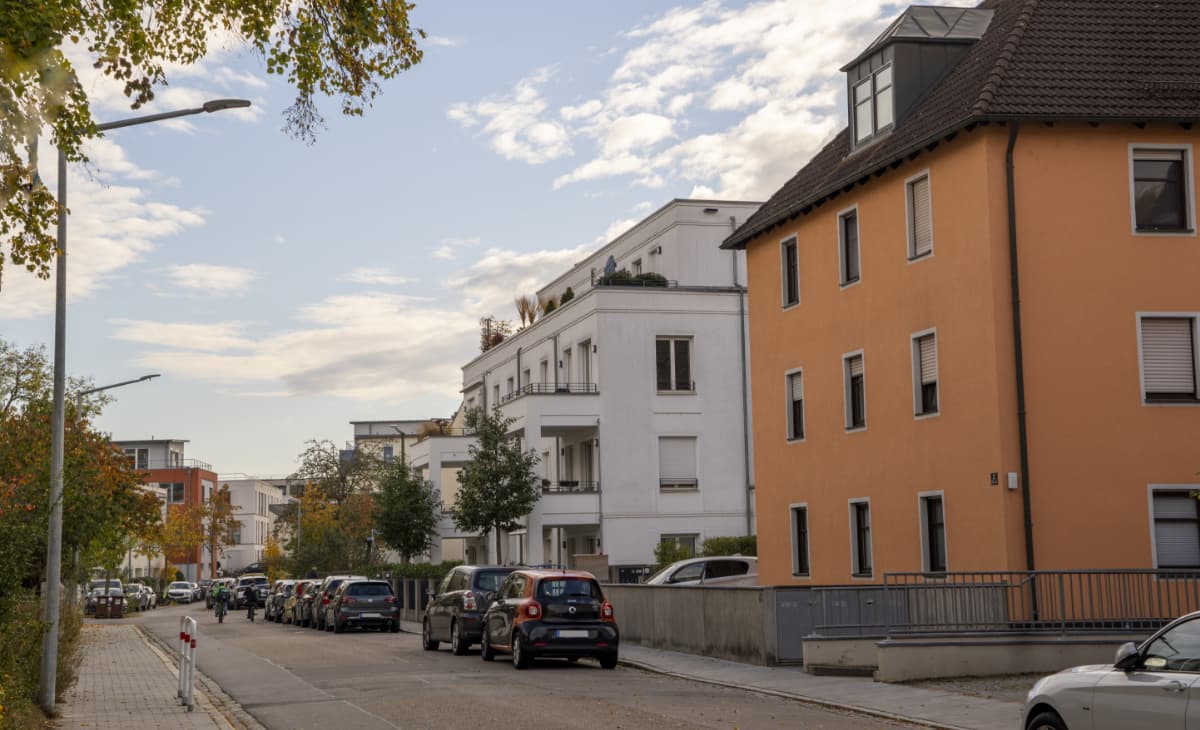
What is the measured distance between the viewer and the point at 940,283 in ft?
81.4

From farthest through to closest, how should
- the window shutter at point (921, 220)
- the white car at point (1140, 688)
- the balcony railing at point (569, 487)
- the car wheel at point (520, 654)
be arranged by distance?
the balcony railing at point (569, 487) < the window shutter at point (921, 220) < the car wheel at point (520, 654) < the white car at point (1140, 688)

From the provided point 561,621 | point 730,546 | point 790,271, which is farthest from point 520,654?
point 730,546

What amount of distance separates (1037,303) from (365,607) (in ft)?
80.7

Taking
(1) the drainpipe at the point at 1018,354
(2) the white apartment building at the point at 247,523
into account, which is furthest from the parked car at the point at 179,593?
(1) the drainpipe at the point at 1018,354

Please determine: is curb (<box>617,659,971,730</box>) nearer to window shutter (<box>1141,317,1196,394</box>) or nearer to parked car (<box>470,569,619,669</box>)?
parked car (<box>470,569,619,669</box>)

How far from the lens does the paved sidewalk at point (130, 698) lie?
1670 cm

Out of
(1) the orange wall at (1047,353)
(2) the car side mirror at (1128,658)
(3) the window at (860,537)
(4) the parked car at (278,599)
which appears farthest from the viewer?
(4) the parked car at (278,599)

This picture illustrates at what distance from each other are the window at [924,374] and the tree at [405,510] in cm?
3047

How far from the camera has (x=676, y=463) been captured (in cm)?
4647

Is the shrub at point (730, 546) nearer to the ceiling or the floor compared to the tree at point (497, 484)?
nearer to the floor

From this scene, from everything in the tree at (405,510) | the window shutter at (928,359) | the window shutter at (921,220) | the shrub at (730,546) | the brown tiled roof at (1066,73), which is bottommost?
the shrub at (730,546)

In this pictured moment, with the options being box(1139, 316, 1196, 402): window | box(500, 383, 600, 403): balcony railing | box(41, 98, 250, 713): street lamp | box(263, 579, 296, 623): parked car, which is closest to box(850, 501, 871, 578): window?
box(1139, 316, 1196, 402): window

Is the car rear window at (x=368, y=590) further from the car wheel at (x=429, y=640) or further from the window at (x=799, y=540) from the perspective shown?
the window at (x=799, y=540)

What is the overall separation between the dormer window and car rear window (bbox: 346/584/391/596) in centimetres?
2099
